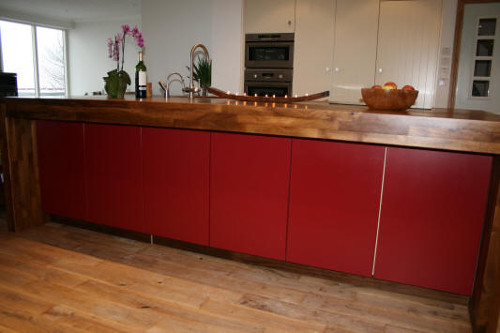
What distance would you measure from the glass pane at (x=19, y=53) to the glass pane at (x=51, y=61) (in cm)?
27

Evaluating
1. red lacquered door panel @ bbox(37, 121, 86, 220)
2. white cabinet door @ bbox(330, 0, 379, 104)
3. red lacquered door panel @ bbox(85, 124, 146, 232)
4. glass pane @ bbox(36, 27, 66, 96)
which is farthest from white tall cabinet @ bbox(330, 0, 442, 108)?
glass pane @ bbox(36, 27, 66, 96)

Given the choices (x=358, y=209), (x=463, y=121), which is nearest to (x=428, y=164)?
A: (x=463, y=121)

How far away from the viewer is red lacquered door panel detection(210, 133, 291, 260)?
2111 mm

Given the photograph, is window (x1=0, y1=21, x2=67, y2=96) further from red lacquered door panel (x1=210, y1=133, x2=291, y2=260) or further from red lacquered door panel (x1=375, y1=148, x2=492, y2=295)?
red lacquered door panel (x1=375, y1=148, x2=492, y2=295)

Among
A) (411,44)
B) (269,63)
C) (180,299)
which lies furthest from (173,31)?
(180,299)

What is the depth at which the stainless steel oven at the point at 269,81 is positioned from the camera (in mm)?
4469

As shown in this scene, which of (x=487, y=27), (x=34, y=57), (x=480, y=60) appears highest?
(x=34, y=57)

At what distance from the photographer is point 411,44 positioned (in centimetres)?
391

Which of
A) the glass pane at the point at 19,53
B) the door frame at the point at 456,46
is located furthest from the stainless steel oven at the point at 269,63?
the glass pane at the point at 19,53

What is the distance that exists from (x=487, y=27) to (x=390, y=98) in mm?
2901

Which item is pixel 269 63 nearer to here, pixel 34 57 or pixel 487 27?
pixel 487 27

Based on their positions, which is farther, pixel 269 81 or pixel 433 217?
pixel 269 81

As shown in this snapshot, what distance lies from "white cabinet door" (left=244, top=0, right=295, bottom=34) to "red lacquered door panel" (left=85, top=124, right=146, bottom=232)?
258cm

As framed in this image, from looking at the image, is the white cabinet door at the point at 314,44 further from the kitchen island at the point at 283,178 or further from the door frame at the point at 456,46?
the kitchen island at the point at 283,178
